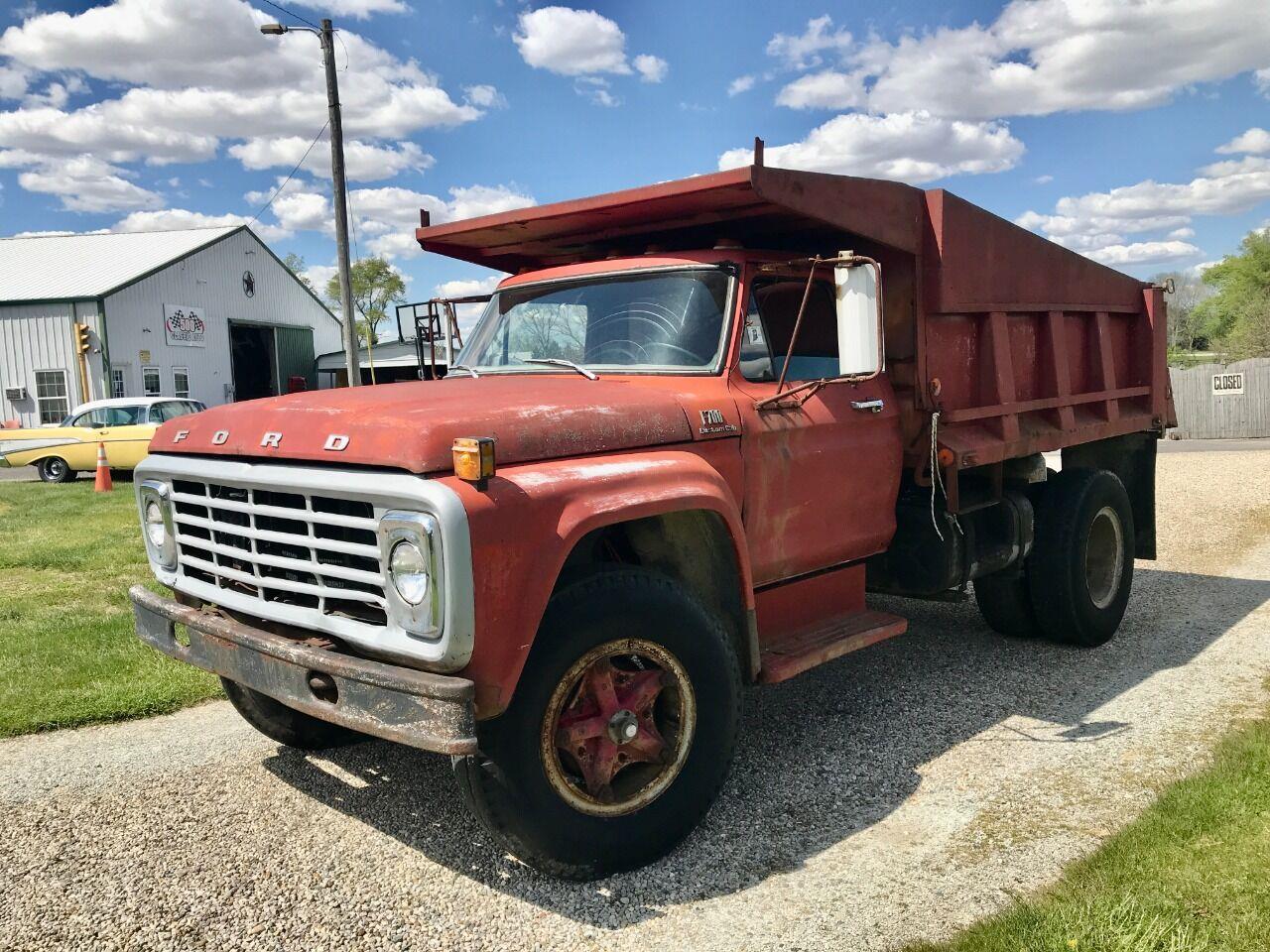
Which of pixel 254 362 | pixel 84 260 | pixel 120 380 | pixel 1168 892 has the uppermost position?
pixel 84 260

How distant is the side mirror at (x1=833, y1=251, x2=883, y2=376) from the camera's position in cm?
407

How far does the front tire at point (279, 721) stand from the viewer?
460 cm

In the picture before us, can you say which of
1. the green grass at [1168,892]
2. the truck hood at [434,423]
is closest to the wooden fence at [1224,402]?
the green grass at [1168,892]

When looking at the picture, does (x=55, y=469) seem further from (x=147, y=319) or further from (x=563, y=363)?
(x=563, y=363)

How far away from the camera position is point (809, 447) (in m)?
4.47

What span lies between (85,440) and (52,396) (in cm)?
1068

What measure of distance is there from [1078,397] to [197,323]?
28.3m

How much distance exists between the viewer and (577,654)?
331cm

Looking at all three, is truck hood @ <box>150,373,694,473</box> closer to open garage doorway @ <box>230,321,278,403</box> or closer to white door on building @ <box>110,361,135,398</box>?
white door on building @ <box>110,361,135,398</box>

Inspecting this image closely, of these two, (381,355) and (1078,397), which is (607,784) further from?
(381,355)

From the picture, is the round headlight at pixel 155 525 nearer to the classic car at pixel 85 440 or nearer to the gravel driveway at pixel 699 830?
the gravel driveway at pixel 699 830

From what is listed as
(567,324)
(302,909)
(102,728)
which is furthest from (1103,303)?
(102,728)

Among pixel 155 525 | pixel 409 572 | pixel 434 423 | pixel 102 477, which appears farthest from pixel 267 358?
pixel 409 572

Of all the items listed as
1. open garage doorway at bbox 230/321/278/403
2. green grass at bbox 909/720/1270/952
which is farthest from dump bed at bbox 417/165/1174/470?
open garage doorway at bbox 230/321/278/403
